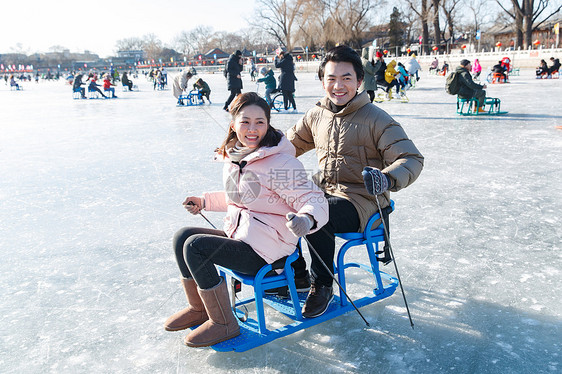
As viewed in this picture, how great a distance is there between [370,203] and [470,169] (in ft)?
10.8

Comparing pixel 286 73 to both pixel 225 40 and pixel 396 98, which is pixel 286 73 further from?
pixel 225 40

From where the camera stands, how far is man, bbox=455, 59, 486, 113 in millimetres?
8711

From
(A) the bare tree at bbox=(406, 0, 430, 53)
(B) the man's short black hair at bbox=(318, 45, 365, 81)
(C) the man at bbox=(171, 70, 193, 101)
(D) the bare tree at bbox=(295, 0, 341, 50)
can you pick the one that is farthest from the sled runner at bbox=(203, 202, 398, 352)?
(D) the bare tree at bbox=(295, 0, 341, 50)

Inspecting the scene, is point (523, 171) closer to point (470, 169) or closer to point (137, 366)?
point (470, 169)

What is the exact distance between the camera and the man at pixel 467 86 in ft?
28.6

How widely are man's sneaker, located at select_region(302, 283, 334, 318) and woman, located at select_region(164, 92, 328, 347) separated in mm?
314

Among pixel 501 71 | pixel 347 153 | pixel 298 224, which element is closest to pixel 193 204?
pixel 298 224

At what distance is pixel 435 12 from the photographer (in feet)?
135

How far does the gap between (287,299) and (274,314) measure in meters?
0.10

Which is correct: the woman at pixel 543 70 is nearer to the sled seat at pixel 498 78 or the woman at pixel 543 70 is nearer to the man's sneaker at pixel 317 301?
the sled seat at pixel 498 78

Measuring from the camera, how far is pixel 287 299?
2.35m

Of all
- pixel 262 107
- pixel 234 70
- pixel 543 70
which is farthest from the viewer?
pixel 543 70

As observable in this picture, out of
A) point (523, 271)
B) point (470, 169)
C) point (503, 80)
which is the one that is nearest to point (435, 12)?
point (503, 80)

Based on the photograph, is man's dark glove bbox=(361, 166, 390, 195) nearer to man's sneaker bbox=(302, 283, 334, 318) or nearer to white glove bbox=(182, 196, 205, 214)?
man's sneaker bbox=(302, 283, 334, 318)
